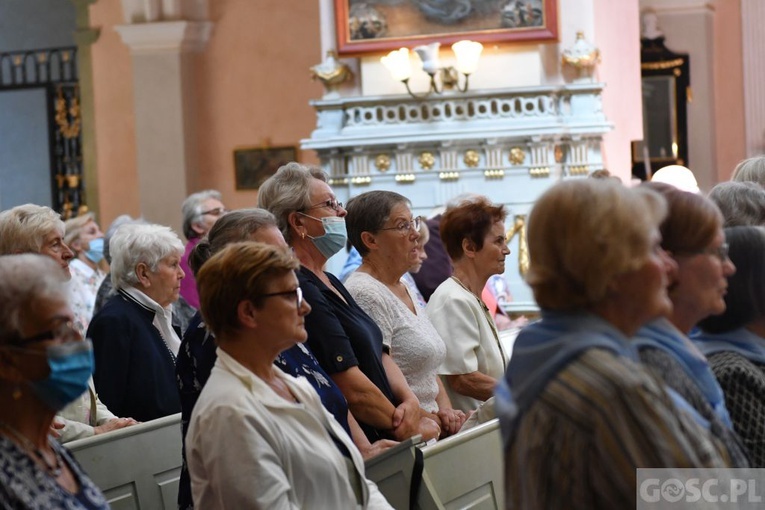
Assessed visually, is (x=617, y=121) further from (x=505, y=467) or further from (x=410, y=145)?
(x=505, y=467)

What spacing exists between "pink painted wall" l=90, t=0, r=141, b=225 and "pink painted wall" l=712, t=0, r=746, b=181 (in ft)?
27.8

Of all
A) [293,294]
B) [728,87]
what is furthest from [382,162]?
[728,87]

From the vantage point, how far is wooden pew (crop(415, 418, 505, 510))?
4168 millimetres

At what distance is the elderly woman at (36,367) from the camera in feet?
9.46

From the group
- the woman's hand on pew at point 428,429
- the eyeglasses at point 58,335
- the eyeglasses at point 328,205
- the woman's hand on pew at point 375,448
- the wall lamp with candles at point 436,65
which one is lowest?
the woman's hand on pew at point 428,429

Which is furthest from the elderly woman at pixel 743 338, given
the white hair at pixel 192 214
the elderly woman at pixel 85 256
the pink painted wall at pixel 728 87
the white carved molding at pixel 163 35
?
the pink painted wall at pixel 728 87

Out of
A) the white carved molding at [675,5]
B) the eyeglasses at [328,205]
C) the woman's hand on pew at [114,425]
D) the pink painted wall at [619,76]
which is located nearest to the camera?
the woman's hand on pew at [114,425]

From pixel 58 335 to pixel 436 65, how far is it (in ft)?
29.0

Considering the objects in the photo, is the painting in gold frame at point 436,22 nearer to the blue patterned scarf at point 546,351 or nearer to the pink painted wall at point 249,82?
the pink painted wall at point 249,82

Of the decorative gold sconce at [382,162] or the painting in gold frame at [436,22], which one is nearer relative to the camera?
the painting in gold frame at [436,22]

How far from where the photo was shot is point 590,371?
2422 millimetres

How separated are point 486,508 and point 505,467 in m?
1.91

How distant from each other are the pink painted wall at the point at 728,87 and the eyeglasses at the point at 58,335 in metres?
16.7

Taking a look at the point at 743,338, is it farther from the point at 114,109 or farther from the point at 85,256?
the point at 114,109
